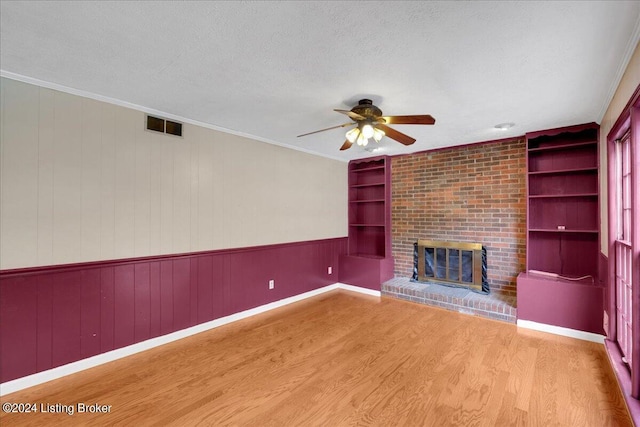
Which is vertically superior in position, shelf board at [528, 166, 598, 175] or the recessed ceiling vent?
the recessed ceiling vent

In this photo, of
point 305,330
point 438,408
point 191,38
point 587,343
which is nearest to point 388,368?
point 438,408

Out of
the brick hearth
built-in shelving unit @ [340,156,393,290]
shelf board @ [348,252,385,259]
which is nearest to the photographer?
the brick hearth

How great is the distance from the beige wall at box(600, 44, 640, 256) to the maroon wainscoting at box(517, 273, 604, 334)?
49 centimetres

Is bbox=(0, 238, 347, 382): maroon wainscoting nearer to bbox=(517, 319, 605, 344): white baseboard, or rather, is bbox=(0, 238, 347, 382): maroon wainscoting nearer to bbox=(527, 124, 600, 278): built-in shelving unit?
bbox=(517, 319, 605, 344): white baseboard

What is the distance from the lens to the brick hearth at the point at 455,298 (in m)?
3.64

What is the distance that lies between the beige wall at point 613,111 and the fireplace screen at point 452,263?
1.38 meters

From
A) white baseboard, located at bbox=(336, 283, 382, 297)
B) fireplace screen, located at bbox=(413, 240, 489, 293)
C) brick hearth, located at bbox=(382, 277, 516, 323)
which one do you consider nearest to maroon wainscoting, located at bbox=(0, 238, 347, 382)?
white baseboard, located at bbox=(336, 283, 382, 297)

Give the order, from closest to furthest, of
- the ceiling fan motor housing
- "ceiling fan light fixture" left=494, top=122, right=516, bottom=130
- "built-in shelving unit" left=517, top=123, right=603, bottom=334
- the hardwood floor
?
the hardwood floor → the ceiling fan motor housing → "built-in shelving unit" left=517, top=123, right=603, bottom=334 → "ceiling fan light fixture" left=494, top=122, right=516, bottom=130

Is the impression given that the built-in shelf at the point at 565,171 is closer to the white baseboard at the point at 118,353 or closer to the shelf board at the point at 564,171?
the shelf board at the point at 564,171

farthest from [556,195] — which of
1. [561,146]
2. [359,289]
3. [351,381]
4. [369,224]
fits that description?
[351,381]

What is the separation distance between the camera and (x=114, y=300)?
2.66 m

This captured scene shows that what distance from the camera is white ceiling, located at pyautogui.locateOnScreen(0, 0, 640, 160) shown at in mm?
1502

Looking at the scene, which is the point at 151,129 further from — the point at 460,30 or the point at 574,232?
the point at 574,232

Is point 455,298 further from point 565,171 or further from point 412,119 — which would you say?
point 412,119
